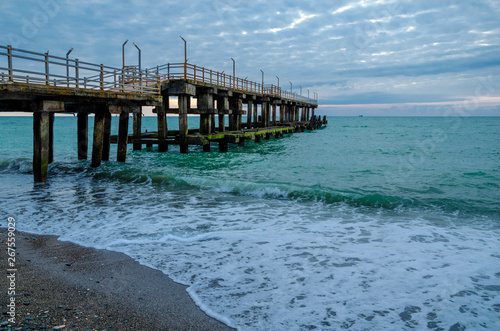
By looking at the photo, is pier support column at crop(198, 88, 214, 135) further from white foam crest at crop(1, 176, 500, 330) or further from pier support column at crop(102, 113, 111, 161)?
white foam crest at crop(1, 176, 500, 330)

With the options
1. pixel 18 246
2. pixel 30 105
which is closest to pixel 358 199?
pixel 18 246

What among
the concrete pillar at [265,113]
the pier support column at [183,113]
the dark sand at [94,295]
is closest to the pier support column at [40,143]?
the dark sand at [94,295]

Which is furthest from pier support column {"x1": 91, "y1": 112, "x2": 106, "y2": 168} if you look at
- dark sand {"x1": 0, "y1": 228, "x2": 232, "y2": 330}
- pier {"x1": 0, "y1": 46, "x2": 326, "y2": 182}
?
dark sand {"x1": 0, "y1": 228, "x2": 232, "y2": 330}

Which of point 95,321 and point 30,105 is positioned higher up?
point 30,105

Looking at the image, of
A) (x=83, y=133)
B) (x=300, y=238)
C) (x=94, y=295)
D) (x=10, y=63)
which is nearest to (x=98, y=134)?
(x=83, y=133)

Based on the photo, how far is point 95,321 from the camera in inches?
141

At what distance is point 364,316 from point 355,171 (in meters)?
13.3

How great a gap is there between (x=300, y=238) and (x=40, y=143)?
9.64 meters

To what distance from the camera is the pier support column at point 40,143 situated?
11547mm

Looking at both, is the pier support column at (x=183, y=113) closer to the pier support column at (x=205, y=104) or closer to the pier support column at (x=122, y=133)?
the pier support column at (x=205, y=104)

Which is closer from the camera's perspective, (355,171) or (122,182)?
(122,182)

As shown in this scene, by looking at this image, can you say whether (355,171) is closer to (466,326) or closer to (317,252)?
(317,252)

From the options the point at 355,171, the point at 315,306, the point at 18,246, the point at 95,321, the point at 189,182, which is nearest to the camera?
the point at 95,321

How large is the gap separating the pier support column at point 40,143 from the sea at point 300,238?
0.46 meters
